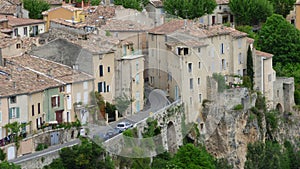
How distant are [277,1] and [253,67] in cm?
2376

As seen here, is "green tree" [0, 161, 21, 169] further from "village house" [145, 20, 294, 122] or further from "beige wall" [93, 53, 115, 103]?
"village house" [145, 20, 294, 122]

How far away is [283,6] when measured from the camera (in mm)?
82875

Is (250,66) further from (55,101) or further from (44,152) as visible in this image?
(44,152)

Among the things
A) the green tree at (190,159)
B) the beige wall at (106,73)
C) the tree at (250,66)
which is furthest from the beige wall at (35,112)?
→ the tree at (250,66)

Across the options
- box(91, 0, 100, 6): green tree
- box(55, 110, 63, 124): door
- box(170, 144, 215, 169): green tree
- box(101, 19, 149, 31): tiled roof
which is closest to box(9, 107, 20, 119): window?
box(55, 110, 63, 124): door

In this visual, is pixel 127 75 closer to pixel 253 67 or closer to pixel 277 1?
pixel 253 67

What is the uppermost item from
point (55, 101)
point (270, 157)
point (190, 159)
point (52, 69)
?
point (52, 69)

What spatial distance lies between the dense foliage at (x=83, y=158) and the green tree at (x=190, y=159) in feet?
13.6

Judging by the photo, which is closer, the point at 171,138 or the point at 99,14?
the point at 171,138

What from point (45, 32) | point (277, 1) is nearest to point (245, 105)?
point (45, 32)

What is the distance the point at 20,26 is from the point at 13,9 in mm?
6625

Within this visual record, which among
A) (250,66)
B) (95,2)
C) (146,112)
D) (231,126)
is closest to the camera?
(146,112)

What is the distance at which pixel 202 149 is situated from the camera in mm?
54438

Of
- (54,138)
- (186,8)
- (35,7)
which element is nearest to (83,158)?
(54,138)
